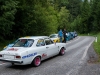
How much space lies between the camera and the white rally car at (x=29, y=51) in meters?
7.96

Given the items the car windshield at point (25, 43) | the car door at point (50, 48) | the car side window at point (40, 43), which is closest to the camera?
the car windshield at point (25, 43)

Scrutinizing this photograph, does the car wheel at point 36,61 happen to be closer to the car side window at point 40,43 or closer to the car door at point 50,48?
the car side window at point 40,43

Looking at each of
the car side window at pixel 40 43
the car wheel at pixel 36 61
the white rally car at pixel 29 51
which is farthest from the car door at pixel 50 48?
the car wheel at pixel 36 61

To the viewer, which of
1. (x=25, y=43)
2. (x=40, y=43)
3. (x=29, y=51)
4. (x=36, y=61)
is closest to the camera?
(x=29, y=51)

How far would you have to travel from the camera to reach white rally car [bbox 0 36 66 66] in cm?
796

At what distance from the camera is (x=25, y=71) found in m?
7.86

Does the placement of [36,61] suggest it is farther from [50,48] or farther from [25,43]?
[50,48]

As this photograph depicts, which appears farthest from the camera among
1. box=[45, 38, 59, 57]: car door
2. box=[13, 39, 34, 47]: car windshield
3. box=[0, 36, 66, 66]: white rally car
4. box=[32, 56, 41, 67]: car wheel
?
box=[45, 38, 59, 57]: car door

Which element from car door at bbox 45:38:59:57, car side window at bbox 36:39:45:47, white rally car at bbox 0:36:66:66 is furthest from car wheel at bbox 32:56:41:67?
car door at bbox 45:38:59:57

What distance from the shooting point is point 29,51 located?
8281 millimetres

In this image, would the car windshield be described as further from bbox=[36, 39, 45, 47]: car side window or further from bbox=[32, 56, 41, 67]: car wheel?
bbox=[32, 56, 41, 67]: car wheel

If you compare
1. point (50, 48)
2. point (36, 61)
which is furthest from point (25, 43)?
point (50, 48)

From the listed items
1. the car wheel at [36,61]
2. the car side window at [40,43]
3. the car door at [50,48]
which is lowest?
the car wheel at [36,61]

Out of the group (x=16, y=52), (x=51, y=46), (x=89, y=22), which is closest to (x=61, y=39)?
(x=51, y=46)
